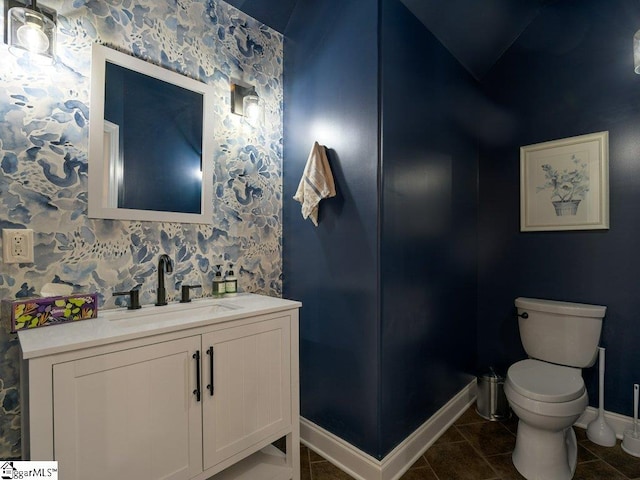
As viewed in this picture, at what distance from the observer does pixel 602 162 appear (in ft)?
6.70

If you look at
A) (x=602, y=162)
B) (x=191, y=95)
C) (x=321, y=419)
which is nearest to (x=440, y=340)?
(x=321, y=419)

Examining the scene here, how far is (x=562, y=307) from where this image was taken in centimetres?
203

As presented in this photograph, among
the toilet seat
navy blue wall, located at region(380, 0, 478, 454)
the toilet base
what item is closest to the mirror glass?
navy blue wall, located at region(380, 0, 478, 454)

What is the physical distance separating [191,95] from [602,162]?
2540 mm

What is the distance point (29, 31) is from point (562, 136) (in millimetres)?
2943

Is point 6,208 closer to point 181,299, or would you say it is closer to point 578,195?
point 181,299

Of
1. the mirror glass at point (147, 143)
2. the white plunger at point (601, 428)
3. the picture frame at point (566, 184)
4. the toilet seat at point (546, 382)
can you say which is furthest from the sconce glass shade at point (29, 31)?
the white plunger at point (601, 428)

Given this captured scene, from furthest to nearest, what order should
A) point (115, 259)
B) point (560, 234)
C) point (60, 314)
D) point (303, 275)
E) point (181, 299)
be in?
point (560, 234)
point (303, 275)
point (181, 299)
point (115, 259)
point (60, 314)

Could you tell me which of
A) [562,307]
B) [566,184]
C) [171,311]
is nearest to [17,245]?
[171,311]

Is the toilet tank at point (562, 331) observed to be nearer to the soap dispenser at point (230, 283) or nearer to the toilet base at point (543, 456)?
the toilet base at point (543, 456)

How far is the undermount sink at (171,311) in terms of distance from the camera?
138 cm

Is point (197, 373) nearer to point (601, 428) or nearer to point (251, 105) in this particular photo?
point (251, 105)

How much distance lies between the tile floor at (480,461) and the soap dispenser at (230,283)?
104cm

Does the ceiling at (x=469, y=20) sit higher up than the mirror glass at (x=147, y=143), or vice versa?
the ceiling at (x=469, y=20)
